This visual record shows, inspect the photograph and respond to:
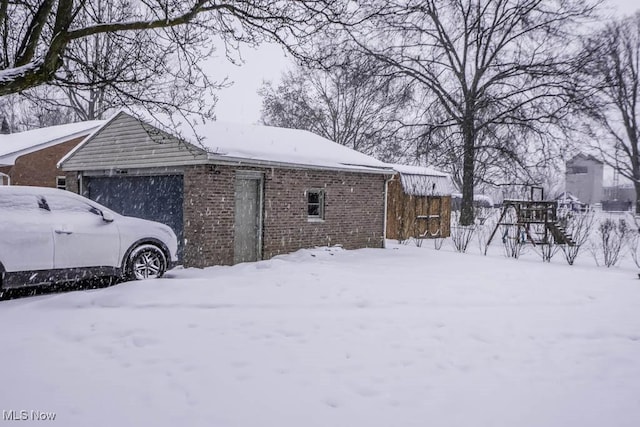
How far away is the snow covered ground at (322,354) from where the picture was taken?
12.0 ft

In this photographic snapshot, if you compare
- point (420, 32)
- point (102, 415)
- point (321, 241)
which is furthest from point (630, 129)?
point (102, 415)

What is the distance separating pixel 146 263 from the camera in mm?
8828

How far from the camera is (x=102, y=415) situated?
3.51 meters

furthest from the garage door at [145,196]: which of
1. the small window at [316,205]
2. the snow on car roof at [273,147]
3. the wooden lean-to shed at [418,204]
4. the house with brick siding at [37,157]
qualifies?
the wooden lean-to shed at [418,204]

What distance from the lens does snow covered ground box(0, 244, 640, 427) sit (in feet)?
12.0

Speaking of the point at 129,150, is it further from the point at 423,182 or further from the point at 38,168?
the point at 423,182

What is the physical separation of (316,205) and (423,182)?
8.24 meters

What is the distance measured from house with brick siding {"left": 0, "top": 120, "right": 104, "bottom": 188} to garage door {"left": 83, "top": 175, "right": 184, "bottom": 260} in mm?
8817

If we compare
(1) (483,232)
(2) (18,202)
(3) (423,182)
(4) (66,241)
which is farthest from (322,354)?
(3) (423,182)

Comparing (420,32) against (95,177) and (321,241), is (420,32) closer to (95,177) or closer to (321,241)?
(321,241)

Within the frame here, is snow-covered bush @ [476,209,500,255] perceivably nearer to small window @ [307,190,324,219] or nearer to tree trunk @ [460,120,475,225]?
tree trunk @ [460,120,475,225]

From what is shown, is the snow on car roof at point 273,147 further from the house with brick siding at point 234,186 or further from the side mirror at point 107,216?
the side mirror at point 107,216

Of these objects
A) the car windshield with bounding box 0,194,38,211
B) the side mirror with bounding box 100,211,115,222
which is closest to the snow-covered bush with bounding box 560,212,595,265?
the side mirror with bounding box 100,211,115,222

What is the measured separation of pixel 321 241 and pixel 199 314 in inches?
287
